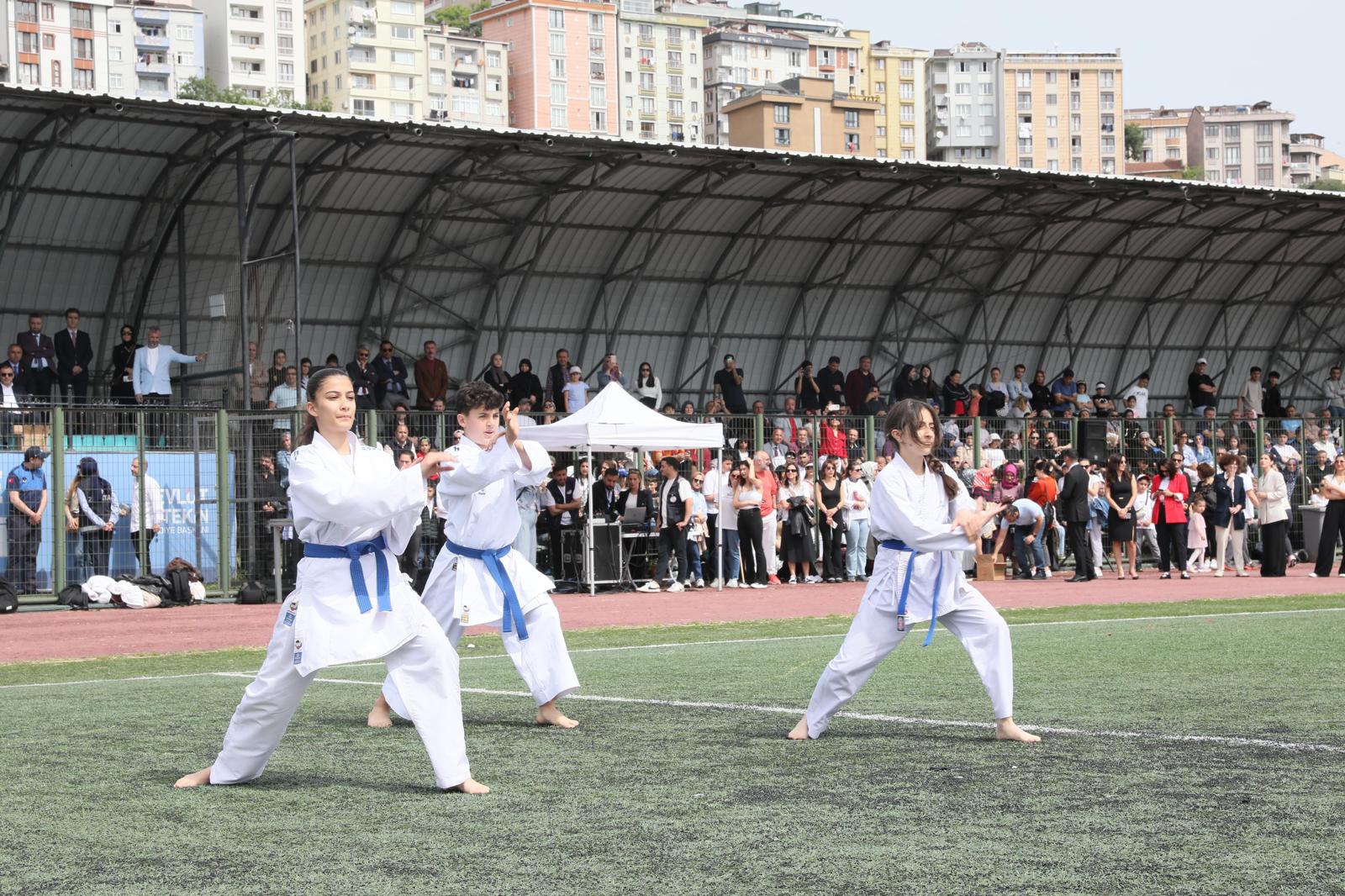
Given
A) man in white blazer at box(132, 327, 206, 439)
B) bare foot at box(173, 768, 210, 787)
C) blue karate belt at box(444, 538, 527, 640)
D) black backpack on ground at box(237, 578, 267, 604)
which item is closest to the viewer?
bare foot at box(173, 768, 210, 787)

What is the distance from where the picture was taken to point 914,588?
8734 mm

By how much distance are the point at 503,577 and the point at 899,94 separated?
173071 millimetres

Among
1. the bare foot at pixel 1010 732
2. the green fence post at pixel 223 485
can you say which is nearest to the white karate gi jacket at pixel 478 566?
the bare foot at pixel 1010 732

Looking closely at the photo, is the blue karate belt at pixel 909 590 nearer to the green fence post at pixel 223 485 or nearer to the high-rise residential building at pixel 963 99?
the green fence post at pixel 223 485

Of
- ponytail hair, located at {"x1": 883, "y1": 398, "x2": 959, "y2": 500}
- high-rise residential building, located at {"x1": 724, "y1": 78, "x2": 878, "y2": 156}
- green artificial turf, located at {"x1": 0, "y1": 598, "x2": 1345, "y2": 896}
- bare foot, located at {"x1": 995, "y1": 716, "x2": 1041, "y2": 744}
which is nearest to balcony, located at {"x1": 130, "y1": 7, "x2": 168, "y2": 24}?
high-rise residential building, located at {"x1": 724, "y1": 78, "x2": 878, "y2": 156}

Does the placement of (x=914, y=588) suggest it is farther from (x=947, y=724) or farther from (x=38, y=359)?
(x=38, y=359)

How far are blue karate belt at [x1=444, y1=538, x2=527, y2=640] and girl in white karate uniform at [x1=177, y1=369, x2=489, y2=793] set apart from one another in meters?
2.29

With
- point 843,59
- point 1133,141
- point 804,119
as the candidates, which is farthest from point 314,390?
point 1133,141

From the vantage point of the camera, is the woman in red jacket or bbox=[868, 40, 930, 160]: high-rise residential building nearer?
the woman in red jacket

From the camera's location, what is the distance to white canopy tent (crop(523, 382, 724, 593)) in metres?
23.5

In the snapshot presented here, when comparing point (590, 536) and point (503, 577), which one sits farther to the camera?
point (590, 536)

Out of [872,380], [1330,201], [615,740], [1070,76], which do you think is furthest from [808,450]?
[1070,76]

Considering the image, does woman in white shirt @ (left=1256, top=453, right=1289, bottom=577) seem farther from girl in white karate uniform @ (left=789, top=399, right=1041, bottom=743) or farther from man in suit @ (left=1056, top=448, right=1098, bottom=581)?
girl in white karate uniform @ (left=789, top=399, right=1041, bottom=743)

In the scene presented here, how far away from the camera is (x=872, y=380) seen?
33125 millimetres
